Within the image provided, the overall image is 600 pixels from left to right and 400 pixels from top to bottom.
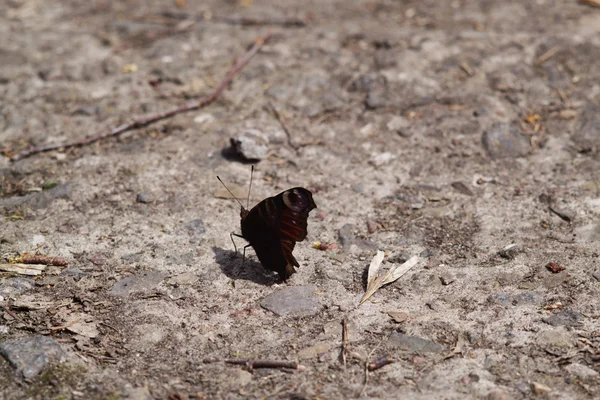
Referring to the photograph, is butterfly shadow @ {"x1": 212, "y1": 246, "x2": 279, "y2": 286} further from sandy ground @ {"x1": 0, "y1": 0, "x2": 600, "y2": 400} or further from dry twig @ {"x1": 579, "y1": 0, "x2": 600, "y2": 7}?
dry twig @ {"x1": 579, "y1": 0, "x2": 600, "y2": 7}

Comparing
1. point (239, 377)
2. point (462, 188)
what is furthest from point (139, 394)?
point (462, 188)

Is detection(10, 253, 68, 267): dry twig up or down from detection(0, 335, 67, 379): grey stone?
down

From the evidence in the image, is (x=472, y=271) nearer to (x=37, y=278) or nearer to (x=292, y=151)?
(x=292, y=151)

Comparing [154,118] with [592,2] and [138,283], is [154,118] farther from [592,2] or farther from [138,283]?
[592,2]

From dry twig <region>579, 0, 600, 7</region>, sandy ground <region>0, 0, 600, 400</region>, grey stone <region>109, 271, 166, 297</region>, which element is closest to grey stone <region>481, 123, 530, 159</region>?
sandy ground <region>0, 0, 600, 400</region>

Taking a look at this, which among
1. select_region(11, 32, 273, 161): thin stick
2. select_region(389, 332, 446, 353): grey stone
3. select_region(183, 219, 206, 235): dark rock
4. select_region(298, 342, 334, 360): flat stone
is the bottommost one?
select_region(183, 219, 206, 235): dark rock
